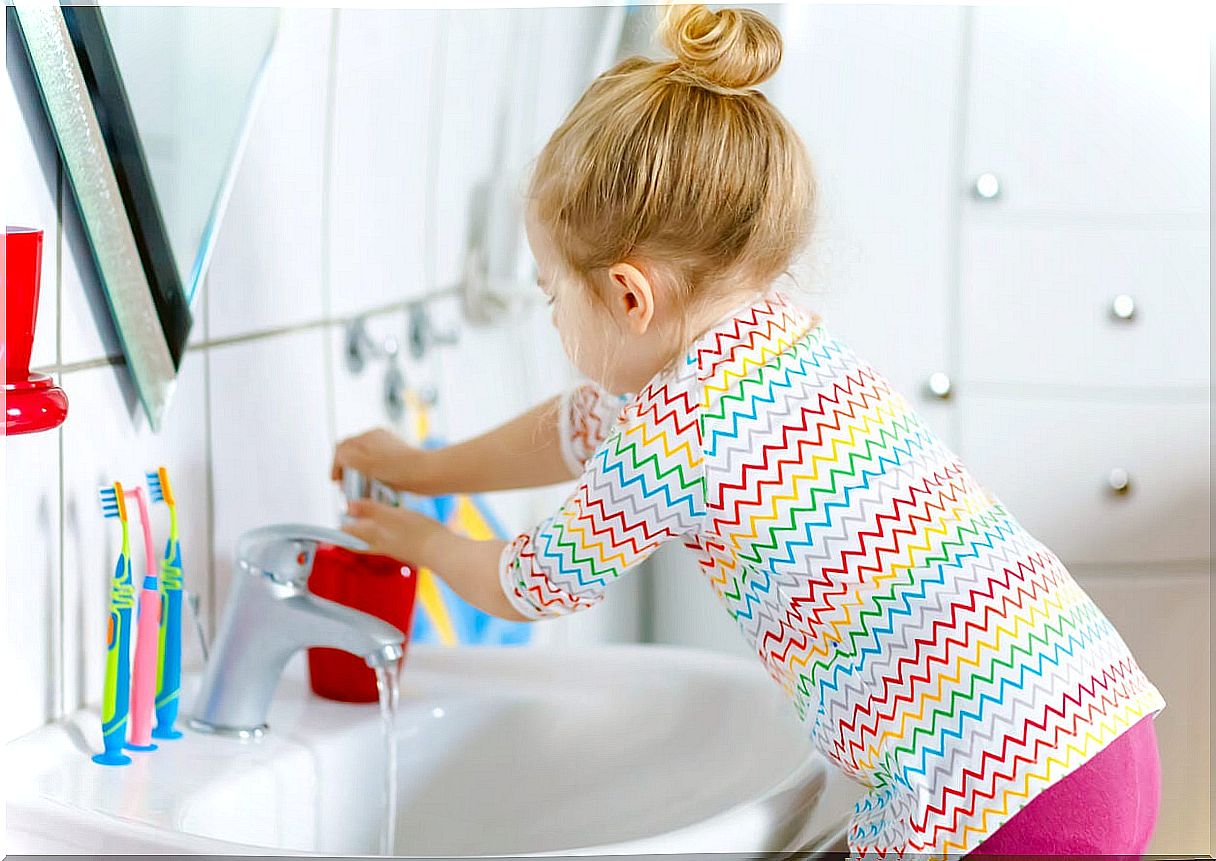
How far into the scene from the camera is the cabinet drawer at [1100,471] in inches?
55.9

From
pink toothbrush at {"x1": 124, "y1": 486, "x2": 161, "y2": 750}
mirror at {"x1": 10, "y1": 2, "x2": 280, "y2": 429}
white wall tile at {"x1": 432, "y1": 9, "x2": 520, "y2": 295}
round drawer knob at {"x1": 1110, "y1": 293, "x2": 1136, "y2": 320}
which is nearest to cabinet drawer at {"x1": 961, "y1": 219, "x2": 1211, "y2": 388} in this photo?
round drawer knob at {"x1": 1110, "y1": 293, "x2": 1136, "y2": 320}

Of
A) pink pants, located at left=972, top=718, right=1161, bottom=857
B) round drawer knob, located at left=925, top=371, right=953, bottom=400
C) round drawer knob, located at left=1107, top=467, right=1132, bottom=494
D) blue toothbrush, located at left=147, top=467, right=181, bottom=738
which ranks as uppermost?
round drawer knob, located at left=925, top=371, right=953, bottom=400

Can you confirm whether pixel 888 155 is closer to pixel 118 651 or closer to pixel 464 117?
pixel 464 117

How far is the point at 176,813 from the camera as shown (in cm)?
67

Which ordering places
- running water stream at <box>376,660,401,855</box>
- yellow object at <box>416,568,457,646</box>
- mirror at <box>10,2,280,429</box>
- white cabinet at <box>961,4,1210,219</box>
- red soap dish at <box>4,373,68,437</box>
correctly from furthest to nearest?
white cabinet at <box>961,4,1210,219</box> < yellow object at <box>416,568,457,646</box> < running water stream at <box>376,660,401,855</box> < mirror at <box>10,2,280,429</box> < red soap dish at <box>4,373,68,437</box>

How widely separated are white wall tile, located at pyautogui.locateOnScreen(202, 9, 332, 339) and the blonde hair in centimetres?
26

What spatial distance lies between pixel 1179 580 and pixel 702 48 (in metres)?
0.95

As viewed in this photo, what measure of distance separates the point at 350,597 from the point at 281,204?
0.28m

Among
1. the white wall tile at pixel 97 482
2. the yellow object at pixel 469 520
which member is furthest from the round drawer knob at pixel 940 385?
the white wall tile at pixel 97 482

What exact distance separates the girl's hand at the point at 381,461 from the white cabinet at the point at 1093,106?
738 mm

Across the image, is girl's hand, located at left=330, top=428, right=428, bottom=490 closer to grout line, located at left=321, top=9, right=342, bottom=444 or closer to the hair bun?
grout line, located at left=321, top=9, right=342, bottom=444

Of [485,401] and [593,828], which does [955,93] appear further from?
[593,828]

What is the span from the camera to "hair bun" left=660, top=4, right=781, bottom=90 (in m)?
0.70

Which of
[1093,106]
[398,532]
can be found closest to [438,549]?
[398,532]
